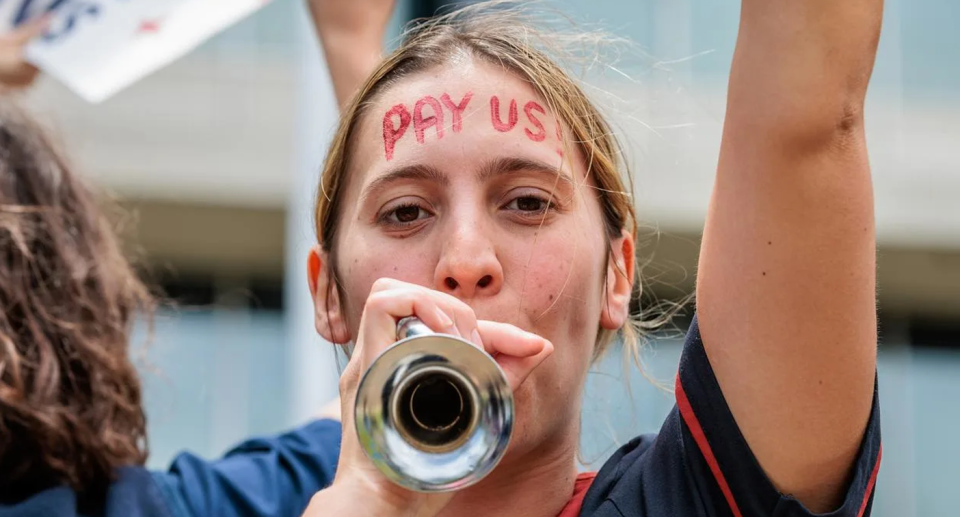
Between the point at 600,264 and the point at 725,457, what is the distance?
1.73 feet

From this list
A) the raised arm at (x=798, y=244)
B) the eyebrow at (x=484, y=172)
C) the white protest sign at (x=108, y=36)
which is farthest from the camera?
the white protest sign at (x=108, y=36)

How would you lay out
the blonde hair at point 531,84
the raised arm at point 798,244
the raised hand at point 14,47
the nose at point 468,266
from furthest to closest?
the raised hand at point 14,47 < the blonde hair at point 531,84 < the nose at point 468,266 < the raised arm at point 798,244

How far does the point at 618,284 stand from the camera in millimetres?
2715

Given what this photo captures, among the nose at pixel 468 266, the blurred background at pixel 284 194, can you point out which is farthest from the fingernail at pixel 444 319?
the blurred background at pixel 284 194

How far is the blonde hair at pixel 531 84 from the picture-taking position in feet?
8.75

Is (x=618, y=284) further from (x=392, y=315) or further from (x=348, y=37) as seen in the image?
(x=348, y=37)

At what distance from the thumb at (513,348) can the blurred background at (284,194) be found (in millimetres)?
11683

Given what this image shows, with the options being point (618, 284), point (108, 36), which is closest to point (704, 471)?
point (618, 284)

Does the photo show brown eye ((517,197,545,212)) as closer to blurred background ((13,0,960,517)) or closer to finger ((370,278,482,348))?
finger ((370,278,482,348))

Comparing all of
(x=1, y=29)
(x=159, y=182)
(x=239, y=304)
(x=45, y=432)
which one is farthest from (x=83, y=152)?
(x=45, y=432)

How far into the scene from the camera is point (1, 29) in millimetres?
3975

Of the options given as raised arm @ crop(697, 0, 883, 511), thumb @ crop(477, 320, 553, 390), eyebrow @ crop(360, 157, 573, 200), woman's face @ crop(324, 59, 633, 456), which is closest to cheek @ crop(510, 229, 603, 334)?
woman's face @ crop(324, 59, 633, 456)

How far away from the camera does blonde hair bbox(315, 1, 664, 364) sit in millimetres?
2666

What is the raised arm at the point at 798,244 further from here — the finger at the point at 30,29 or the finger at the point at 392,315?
the finger at the point at 30,29
